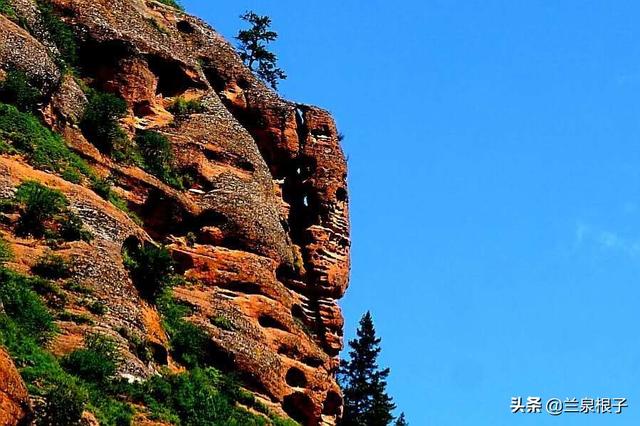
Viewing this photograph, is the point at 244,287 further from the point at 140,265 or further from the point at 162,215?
the point at 140,265

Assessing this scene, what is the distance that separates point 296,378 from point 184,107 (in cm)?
1196

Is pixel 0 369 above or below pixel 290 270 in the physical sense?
below

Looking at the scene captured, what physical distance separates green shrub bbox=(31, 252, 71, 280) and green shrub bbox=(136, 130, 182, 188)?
35.9 feet

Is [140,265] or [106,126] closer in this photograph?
[140,265]

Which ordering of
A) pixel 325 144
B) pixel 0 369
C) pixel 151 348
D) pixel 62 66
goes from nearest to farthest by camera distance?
pixel 0 369 < pixel 151 348 < pixel 62 66 < pixel 325 144

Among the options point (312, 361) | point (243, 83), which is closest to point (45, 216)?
point (312, 361)

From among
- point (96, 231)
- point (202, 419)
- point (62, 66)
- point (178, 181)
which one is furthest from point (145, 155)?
point (202, 419)

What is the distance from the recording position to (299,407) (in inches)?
1508

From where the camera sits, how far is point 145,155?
40.2 meters

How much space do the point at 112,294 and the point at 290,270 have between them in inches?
587

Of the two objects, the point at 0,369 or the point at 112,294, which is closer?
the point at 0,369

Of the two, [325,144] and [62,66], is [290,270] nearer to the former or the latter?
[325,144]

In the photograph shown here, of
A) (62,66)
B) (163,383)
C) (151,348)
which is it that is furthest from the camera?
(62,66)

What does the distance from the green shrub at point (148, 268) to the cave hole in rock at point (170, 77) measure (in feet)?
42.0
